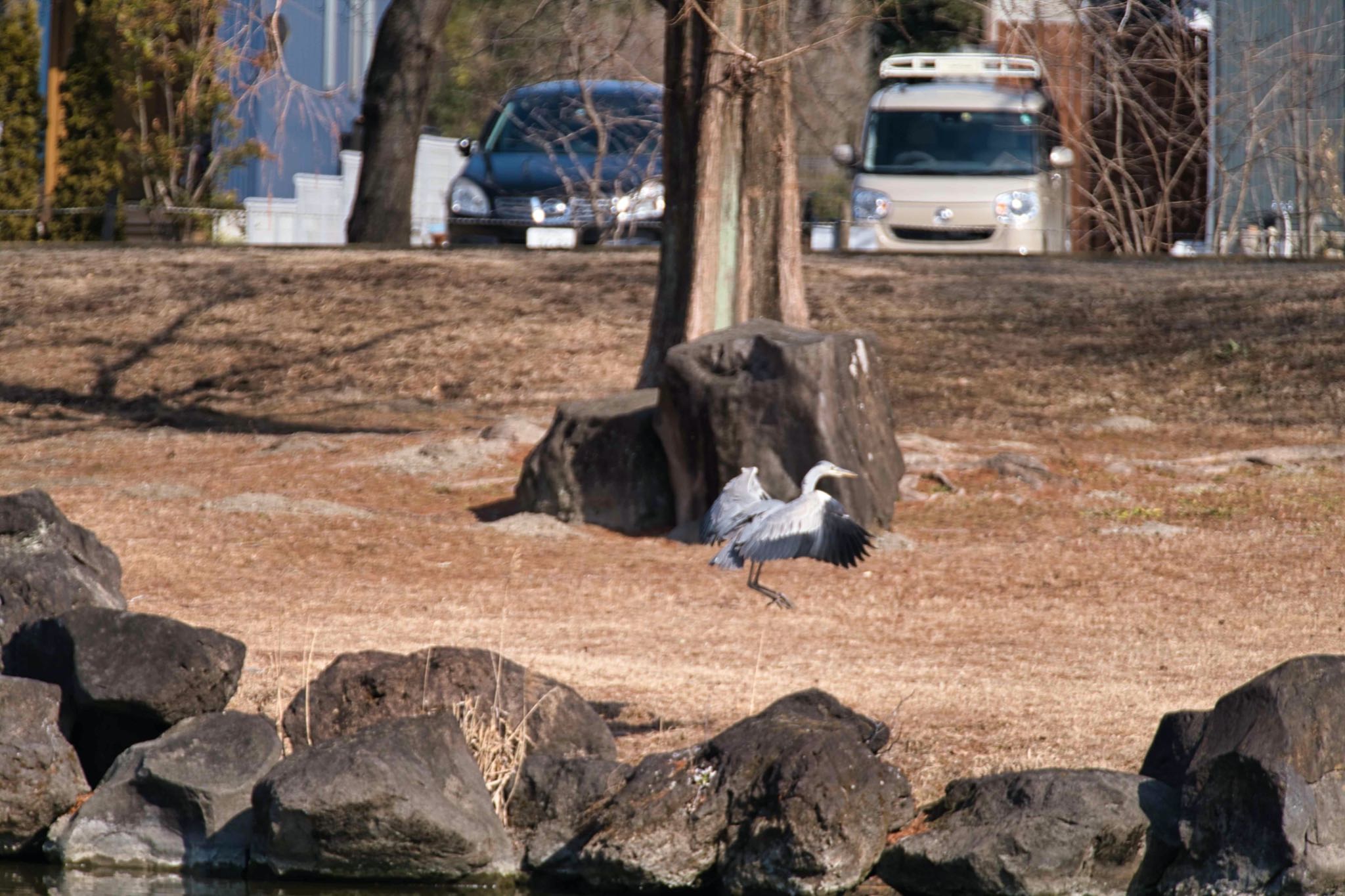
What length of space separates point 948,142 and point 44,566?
1374cm

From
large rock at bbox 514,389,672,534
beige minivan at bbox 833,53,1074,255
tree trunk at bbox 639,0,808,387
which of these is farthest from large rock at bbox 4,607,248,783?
beige minivan at bbox 833,53,1074,255

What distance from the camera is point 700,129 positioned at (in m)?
12.6

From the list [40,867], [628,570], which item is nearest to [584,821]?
[40,867]

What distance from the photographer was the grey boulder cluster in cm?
577

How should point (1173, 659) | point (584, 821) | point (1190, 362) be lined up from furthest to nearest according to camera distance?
point (1190, 362) → point (1173, 659) → point (584, 821)

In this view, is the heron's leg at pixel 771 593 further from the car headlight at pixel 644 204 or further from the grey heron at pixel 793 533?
the car headlight at pixel 644 204

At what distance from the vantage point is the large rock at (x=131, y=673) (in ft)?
22.1

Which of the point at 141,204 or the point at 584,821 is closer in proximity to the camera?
the point at 584,821

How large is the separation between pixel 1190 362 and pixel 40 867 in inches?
462

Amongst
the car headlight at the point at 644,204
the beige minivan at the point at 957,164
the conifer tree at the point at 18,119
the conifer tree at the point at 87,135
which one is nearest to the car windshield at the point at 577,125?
the car headlight at the point at 644,204

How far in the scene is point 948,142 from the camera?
19672 millimetres

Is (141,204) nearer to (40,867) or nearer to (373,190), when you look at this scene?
(373,190)

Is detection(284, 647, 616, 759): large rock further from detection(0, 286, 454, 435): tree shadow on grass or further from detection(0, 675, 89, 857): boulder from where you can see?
detection(0, 286, 454, 435): tree shadow on grass

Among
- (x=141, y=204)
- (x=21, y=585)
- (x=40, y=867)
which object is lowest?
(x=40, y=867)
